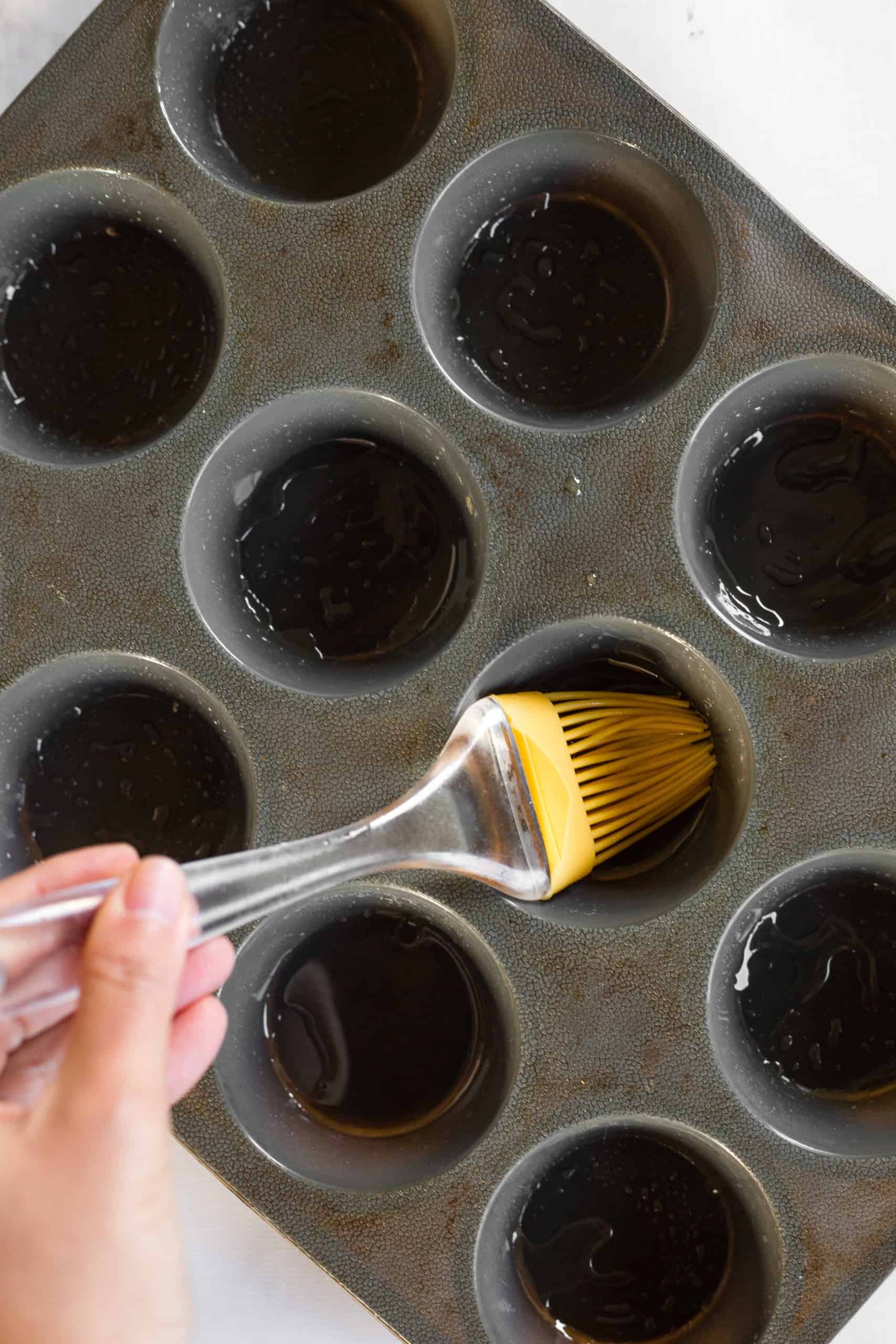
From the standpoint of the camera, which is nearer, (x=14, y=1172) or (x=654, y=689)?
(x=14, y=1172)

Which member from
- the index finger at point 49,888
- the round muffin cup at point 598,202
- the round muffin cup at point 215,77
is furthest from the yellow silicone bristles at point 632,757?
the round muffin cup at point 215,77

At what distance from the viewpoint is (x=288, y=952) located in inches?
39.7

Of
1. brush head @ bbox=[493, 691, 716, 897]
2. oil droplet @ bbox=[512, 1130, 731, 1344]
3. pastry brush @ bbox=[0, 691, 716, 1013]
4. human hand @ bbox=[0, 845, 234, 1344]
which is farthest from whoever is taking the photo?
oil droplet @ bbox=[512, 1130, 731, 1344]

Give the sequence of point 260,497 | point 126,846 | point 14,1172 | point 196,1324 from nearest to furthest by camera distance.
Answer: point 14,1172 → point 126,846 → point 260,497 → point 196,1324

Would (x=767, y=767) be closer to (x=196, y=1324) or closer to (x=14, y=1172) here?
(x=14, y=1172)

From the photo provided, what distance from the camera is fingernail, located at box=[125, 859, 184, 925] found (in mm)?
517

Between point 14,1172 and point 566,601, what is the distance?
595 mm

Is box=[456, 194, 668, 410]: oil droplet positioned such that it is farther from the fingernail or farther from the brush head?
the fingernail

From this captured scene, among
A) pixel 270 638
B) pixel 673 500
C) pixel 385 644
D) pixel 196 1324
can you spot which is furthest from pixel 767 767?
pixel 196 1324

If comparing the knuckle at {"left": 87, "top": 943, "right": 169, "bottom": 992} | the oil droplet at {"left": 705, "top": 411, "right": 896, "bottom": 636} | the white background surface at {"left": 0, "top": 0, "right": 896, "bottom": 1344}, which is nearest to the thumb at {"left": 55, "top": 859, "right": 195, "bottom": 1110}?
the knuckle at {"left": 87, "top": 943, "right": 169, "bottom": 992}

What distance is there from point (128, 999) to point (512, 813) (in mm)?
404

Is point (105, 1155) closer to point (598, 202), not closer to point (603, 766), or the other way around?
point (603, 766)

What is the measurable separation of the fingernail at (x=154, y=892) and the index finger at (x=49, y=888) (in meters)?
0.07

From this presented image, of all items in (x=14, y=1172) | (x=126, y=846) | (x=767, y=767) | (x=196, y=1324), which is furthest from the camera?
(x=196, y=1324)
